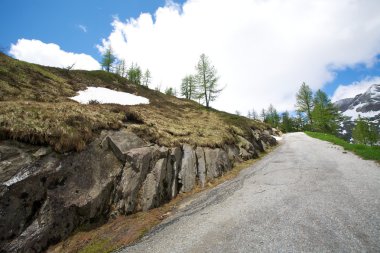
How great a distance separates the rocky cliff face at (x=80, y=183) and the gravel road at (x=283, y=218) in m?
2.19

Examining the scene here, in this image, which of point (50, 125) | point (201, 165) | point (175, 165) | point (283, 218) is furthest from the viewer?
point (201, 165)

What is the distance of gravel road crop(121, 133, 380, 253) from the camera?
21.2ft

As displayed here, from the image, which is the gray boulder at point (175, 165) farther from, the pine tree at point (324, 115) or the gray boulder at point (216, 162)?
the pine tree at point (324, 115)

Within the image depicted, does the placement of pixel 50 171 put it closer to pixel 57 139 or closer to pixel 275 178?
pixel 57 139

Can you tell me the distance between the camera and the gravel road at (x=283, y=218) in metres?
6.45

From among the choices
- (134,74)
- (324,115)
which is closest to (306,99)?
(324,115)

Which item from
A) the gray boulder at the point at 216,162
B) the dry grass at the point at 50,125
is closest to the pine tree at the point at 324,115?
the gray boulder at the point at 216,162

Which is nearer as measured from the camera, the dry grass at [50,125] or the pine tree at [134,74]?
the dry grass at [50,125]

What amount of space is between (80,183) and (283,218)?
8.49m

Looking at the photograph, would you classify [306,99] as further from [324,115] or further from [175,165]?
[175,165]

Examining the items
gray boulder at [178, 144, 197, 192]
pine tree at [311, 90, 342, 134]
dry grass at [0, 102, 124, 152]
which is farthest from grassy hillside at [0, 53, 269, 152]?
pine tree at [311, 90, 342, 134]

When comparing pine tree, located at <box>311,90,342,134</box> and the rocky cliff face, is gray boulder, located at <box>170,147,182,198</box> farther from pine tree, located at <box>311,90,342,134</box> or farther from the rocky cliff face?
pine tree, located at <box>311,90,342,134</box>

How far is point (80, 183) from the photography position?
9.69 m

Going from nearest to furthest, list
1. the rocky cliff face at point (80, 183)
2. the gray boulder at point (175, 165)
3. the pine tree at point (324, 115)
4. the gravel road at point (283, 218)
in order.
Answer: the gravel road at point (283, 218), the rocky cliff face at point (80, 183), the gray boulder at point (175, 165), the pine tree at point (324, 115)
